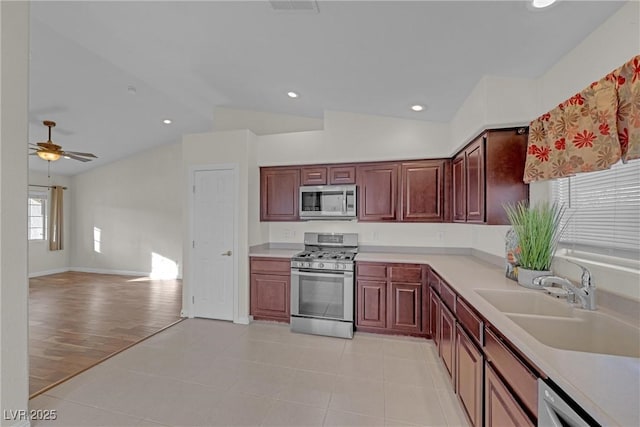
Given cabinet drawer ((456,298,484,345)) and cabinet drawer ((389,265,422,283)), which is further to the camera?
cabinet drawer ((389,265,422,283))

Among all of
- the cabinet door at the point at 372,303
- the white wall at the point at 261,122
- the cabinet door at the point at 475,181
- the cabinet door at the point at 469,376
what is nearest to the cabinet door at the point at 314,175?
the white wall at the point at 261,122

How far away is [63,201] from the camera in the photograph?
6.79 m

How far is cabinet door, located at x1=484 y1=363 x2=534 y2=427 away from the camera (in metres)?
1.12

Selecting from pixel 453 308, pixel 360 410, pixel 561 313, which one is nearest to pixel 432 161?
pixel 453 308

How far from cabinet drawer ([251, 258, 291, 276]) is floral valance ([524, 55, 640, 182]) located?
2.69m

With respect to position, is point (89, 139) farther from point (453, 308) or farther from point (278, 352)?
point (453, 308)

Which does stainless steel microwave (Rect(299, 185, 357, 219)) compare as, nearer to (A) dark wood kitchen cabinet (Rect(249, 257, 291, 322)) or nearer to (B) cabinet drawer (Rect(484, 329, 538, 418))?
(A) dark wood kitchen cabinet (Rect(249, 257, 291, 322))

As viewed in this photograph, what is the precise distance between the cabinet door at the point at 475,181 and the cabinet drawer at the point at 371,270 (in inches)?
41.6

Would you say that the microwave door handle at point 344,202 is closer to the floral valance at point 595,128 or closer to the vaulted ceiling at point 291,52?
the vaulted ceiling at point 291,52

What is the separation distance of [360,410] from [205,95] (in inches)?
158

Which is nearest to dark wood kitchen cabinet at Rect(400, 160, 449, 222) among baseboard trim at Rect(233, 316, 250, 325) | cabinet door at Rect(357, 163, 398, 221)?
cabinet door at Rect(357, 163, 398, 221)

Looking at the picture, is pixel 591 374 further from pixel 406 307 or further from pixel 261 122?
pixel 261 122

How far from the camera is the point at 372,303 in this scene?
Answer: 3.18 metres

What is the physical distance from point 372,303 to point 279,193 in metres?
1.93
